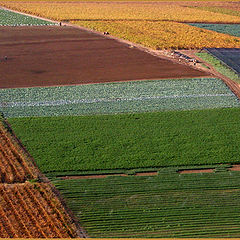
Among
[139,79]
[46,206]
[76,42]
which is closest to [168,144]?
[46,206]

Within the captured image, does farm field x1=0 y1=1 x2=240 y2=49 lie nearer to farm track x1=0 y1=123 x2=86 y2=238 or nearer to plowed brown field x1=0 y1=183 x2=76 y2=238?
farm track x1=0 y1=123 x2=86 y2=238

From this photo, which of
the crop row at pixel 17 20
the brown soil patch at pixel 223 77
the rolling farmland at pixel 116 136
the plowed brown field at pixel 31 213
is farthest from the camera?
the crop row at pixel 17 20

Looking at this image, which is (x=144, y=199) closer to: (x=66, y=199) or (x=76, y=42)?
(x=66, y=199)

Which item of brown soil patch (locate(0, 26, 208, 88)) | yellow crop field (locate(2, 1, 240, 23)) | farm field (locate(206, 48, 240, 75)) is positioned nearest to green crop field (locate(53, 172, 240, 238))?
brown soil patch (locate(0, 26, 208, 88))

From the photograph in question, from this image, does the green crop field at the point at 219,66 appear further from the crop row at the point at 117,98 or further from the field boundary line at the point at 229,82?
the crop row at the point at 117,98

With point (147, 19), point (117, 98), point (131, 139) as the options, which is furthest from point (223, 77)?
point (147, 19)

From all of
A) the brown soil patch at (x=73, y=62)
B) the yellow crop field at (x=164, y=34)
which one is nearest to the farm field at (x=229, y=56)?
the yellow crop field at (x=164, y=34)
